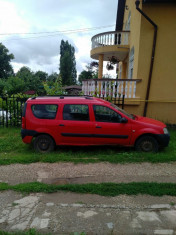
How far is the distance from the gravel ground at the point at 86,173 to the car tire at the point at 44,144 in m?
0.80

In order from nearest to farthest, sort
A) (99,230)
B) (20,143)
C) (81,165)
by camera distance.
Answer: (99,230), (81,165), (20,143)

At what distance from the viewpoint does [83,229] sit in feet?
8.32

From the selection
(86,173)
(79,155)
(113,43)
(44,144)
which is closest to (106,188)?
(86,173)

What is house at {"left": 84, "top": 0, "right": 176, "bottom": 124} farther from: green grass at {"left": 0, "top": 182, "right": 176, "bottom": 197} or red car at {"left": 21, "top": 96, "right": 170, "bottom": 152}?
green grass at {"left": 0, "top": 182, "right": 176, "bottom": 197}

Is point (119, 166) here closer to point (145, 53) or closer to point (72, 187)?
point (72, 187)

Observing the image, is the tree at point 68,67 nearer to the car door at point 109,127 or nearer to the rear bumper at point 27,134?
the rear bumper at point 27,134

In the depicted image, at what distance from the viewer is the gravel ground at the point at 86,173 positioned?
3955mm

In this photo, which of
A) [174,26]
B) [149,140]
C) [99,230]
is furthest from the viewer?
[174,26]

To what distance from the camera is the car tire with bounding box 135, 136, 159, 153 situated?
5.31 m

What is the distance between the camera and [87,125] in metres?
5.23

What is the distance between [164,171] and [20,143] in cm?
443

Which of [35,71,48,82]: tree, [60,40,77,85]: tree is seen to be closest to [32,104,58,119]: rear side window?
[60,40,77,85]: tree

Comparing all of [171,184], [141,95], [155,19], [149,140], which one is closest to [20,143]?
[149,140]

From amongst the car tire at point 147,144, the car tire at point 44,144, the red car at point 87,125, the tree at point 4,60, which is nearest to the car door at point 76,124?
the red car at point 87,125
